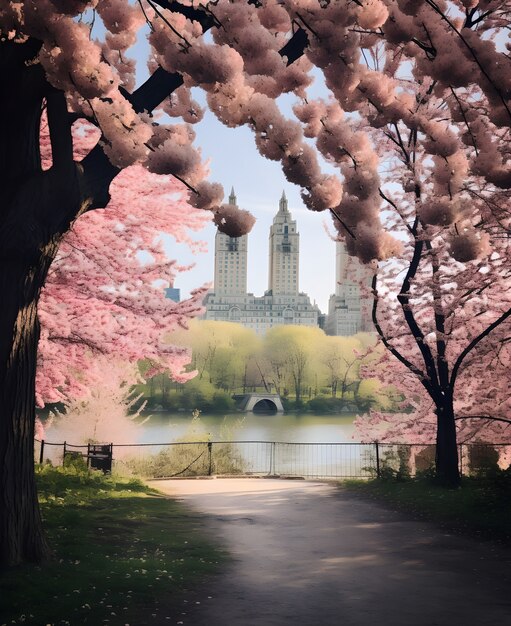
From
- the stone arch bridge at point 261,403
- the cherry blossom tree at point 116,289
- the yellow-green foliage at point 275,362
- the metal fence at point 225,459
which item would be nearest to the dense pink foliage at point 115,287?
the cherry blossom tree at point 116,289

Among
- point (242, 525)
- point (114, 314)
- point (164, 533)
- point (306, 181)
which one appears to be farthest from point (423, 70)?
point (114, 314)

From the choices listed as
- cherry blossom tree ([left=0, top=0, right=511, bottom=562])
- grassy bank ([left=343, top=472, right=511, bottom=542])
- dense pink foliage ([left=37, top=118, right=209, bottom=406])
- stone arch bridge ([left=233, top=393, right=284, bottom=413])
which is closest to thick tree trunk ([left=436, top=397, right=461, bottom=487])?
grassy bank ([left=343, top=472, right=511, bottom=542])

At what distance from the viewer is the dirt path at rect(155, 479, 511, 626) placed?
265 inches

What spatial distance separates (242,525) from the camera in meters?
12.3

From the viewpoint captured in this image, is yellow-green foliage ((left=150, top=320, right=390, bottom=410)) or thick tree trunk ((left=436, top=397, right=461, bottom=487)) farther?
yellow-green foliage ((left=150, top=320, right=390, bottom=410))

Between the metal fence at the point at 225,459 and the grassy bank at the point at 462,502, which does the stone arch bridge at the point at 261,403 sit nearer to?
the metal fence at the point at 225,459

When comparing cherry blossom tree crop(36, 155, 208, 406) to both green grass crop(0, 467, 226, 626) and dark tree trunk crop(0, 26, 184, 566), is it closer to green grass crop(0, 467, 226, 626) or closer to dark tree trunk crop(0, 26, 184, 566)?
green grass crop(0, 467, 226, 626)

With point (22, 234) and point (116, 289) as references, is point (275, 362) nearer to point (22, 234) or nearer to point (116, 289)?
point (116, 289)

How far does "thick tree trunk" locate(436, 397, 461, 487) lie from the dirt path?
101 inches

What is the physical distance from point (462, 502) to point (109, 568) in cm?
837

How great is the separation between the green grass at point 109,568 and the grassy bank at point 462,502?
4626 mm

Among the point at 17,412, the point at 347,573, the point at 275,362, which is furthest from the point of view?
the point at 275,362

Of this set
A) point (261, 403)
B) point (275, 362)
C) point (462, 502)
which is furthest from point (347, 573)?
point (275, 362)

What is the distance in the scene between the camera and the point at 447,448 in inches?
631
